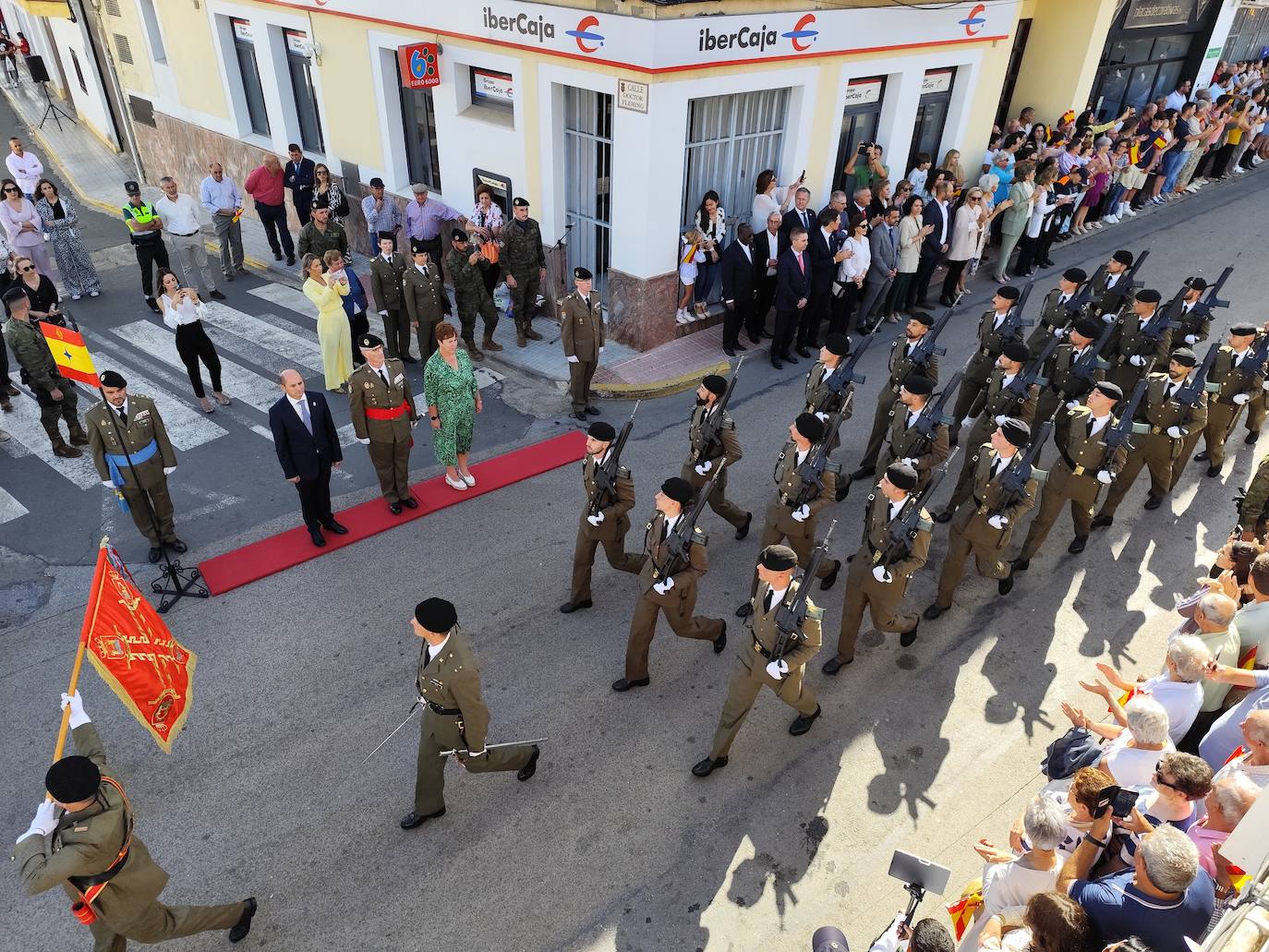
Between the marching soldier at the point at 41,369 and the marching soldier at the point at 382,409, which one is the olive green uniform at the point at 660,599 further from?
the marching soldier at the point at 41,369

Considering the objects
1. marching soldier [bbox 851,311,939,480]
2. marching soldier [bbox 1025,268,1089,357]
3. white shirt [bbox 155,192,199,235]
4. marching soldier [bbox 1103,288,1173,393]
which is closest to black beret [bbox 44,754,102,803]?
marching soldier [bbox 851,311,939,480]

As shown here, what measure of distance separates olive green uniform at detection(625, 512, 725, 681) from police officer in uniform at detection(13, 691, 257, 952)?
287 centimetres

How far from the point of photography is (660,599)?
5.58 metres

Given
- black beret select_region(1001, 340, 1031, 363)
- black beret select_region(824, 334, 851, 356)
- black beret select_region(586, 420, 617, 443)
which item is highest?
black beret select_region(586, 420, 617, 443)

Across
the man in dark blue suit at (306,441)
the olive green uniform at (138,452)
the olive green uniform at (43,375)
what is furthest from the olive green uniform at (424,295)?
the olive green uniform at (43,375)

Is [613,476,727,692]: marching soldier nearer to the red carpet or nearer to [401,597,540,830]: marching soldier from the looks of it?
[401,597,540,830]: marching soldier

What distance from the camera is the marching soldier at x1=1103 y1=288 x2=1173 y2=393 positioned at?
8664mm

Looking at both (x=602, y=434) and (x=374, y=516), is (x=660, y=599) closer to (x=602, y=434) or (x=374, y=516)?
(x=602, y=434)

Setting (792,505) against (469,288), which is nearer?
(792,505)

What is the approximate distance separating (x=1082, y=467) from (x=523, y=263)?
656cm

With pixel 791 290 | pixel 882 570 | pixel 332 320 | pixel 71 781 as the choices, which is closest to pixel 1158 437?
pixel 882 570

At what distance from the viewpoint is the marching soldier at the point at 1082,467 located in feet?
22.0

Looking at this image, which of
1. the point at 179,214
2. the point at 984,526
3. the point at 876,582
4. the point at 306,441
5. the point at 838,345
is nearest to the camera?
the point at 876,582

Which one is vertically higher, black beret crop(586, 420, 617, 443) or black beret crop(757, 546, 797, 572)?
black beret crop(757, 546, 797, 572)
